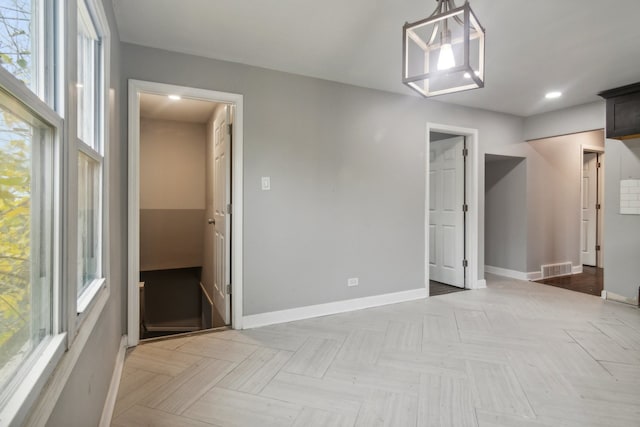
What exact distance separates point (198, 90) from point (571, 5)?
2772mm

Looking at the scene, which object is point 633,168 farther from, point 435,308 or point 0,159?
point 0,159

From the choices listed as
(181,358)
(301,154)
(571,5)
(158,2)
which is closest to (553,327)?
(571,5)

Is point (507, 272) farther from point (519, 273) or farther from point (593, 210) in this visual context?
point (593, 210)

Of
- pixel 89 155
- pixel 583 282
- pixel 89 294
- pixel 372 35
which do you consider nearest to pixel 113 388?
pixel 89 294

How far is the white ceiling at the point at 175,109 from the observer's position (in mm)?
4242

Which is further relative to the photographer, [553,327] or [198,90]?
[553,327]

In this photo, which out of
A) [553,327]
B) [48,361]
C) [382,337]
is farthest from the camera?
[553,327]

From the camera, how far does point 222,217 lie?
346cm

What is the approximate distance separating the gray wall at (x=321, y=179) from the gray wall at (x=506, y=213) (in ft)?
5.50

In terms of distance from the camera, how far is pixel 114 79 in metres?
2.22

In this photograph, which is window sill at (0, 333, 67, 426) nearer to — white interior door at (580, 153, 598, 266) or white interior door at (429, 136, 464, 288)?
white interior door at (429, 136, 464, 288)

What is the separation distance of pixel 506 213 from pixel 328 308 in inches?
135

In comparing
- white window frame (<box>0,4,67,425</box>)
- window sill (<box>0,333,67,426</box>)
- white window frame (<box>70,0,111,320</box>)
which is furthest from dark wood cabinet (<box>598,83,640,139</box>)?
window sill (<box>0,333,67,426</box>)

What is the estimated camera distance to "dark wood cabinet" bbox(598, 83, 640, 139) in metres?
3.63
